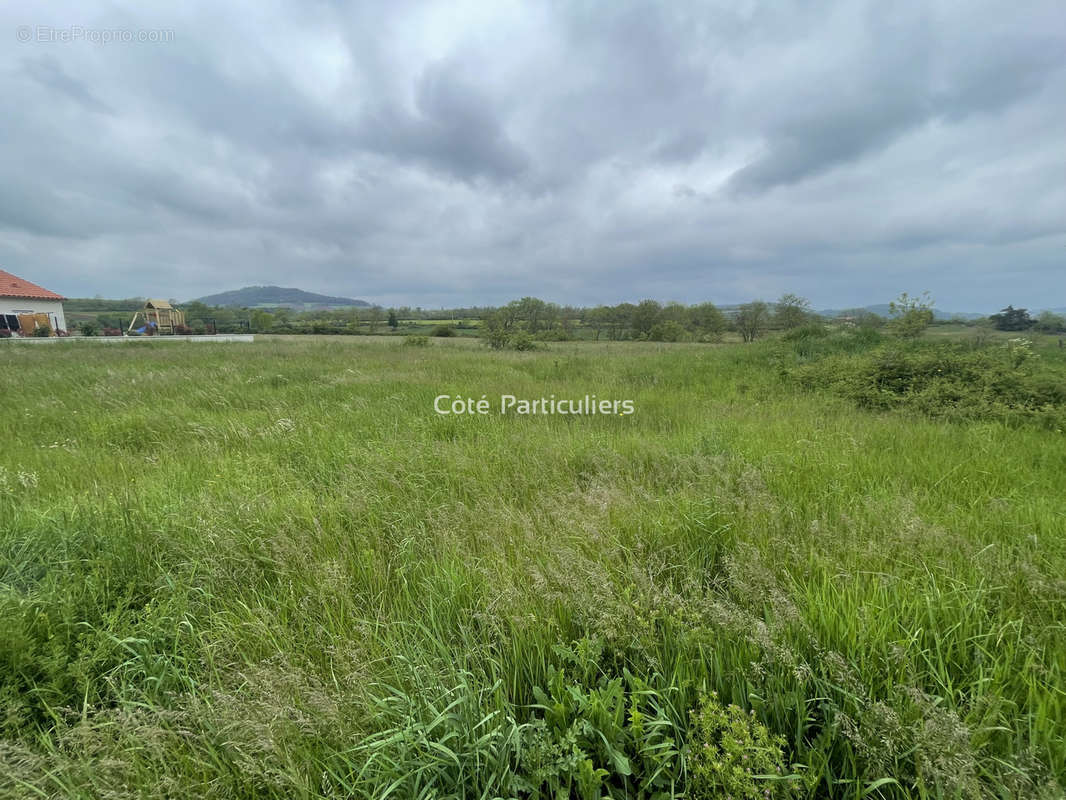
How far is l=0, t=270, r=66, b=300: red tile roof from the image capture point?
31.6 meters

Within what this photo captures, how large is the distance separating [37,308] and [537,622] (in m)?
56.4

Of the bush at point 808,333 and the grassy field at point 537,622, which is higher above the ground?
the bush at point 808,333

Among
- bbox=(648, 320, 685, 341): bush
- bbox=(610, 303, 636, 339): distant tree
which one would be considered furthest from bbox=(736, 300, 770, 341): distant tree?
bbox=(610, 303, 636, 339): distant tree

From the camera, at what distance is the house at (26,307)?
3094cm

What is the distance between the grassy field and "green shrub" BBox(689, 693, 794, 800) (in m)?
0.01

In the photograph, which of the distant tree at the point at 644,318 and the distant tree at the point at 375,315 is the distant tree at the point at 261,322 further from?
the distant tree at the point at 644,318

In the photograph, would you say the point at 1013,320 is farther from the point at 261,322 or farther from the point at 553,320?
the point at 261,322

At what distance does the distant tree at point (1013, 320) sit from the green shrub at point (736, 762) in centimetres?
1729

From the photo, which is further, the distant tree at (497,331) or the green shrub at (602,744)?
the distant tree at (497,331)

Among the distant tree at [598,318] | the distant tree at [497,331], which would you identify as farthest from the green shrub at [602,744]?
the distant tree at [598,318]

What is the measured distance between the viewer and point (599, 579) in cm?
171

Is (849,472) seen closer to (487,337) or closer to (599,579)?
(599,579)

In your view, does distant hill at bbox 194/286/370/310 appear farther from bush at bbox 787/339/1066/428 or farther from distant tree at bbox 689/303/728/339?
bush at bbox 787/339/1066/428

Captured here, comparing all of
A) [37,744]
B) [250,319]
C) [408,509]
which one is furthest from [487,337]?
[250,319]
